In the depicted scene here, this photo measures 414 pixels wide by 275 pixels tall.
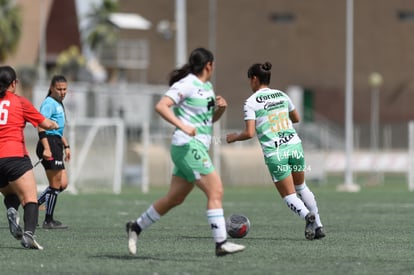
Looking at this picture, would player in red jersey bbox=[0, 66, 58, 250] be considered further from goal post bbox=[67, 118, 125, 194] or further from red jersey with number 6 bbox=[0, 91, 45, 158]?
goal post bbox=[67, 118, 125, 194]

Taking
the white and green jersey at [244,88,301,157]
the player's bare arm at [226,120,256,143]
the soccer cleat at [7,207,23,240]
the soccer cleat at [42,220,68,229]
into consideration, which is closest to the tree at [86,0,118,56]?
the soccer cleat at [42,220,68,229]

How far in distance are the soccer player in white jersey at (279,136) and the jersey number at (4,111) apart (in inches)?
116

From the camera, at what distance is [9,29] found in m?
86.7

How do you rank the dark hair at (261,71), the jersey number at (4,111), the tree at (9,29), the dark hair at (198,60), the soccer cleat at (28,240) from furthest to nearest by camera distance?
the tree at (9,29), the dark hair at (261,71), the jersey number at (4,111), the soccer cleat at (28,240), the dark hair at (198,60)

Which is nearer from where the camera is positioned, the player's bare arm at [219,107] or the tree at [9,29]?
the player's bare arm at [219,107]

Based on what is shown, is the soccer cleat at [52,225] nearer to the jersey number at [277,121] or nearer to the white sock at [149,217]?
the jersey number at [277,121]

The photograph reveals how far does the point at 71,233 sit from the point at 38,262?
423 cm

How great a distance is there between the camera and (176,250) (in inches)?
554

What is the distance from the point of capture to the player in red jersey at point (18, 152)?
13.8 m

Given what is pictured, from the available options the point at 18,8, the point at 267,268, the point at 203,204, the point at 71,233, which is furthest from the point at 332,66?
the point at 267,268

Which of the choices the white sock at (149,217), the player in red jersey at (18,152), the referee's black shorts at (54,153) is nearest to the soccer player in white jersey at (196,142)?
the white sock at (149,217)

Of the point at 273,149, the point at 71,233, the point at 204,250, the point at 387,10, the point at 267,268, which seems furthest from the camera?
the point at 387,10

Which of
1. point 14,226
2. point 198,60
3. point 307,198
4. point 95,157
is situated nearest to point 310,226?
point 307,198

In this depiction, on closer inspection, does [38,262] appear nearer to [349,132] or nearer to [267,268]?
[267,268]
